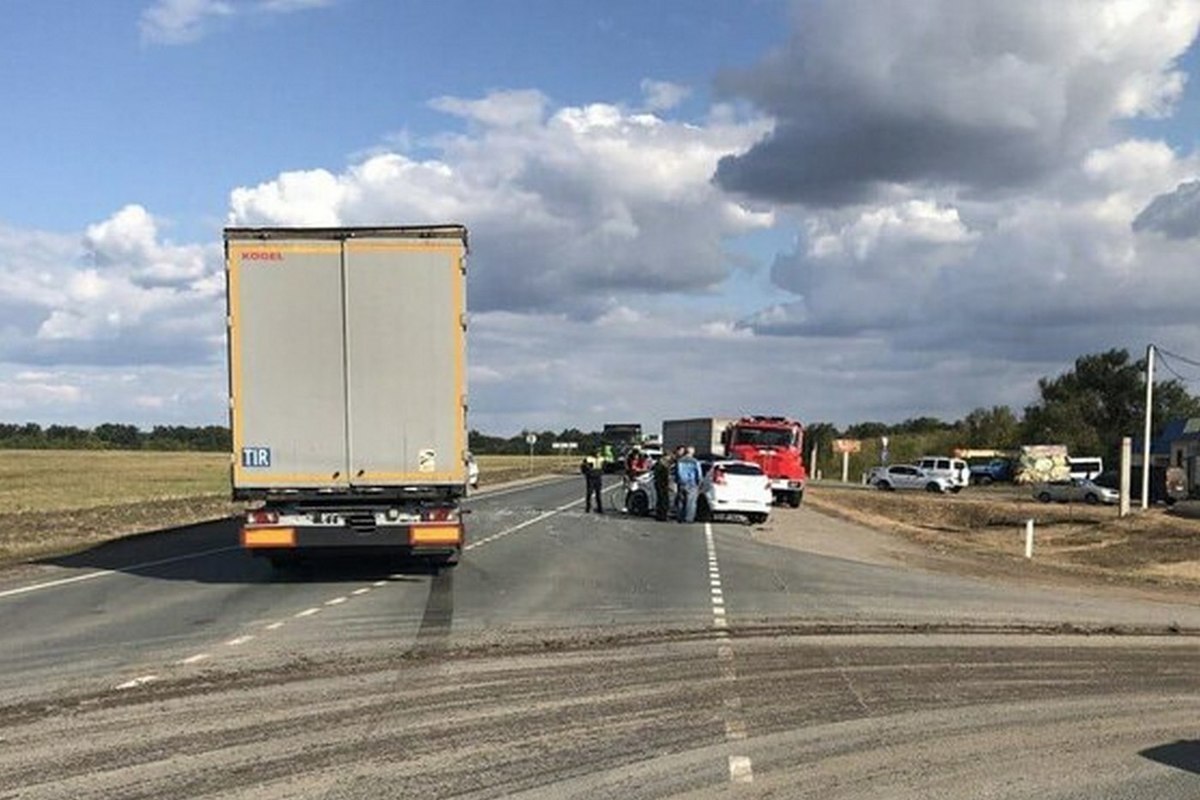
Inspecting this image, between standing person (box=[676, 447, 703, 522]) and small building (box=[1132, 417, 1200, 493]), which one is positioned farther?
small building (box=[1132, 417, 1200, 493])

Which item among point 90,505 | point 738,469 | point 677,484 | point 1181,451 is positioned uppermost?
A: point 738,469

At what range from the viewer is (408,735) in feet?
25.7

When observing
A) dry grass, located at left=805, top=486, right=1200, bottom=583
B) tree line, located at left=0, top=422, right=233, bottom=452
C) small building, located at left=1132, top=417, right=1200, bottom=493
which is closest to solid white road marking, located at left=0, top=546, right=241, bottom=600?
dry grass, located at left=805, top=486, right=1200, bottom=583

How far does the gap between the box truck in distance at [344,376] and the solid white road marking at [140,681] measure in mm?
6316

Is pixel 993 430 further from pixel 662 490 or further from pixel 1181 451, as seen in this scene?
pixel 662 490

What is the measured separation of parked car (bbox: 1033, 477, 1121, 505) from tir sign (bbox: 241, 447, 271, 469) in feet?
151

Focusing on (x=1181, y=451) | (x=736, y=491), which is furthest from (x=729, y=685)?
(x=1181, y=451)

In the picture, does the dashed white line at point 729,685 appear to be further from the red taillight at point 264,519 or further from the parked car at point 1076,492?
the parked car at point 1076,492

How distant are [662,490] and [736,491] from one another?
2.04 m

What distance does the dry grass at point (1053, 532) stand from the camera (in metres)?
27.0

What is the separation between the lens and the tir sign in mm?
16047

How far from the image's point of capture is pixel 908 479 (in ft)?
237

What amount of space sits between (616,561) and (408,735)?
1278cm

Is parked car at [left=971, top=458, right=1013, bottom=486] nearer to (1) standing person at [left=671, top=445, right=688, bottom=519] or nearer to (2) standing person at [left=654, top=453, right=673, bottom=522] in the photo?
(2) standing person at [left=654, top=453, right=673, bottom=522]
